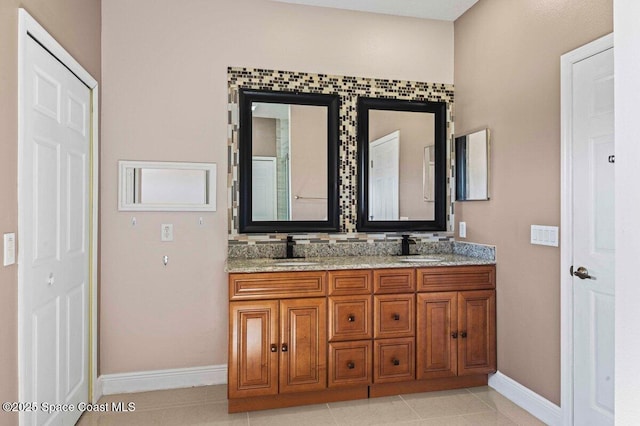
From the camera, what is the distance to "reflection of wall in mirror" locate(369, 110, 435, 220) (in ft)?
10.9

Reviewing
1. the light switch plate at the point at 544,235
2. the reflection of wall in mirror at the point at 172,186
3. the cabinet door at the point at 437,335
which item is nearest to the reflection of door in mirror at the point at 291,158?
the reflection of wall in mirror at the point at 172,186

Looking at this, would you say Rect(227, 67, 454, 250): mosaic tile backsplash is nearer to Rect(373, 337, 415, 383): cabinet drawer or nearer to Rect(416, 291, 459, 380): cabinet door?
Rect(416, 291, 459, 380): cabinet door

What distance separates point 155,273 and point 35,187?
3.85ft

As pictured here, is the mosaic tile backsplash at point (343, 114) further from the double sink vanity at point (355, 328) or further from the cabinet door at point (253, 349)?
the cabinet door at point (253, 349)

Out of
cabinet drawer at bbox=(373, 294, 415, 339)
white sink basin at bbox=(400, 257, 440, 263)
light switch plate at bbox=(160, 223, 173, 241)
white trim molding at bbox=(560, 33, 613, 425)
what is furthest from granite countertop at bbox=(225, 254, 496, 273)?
white trim molding at bbox=(560, 33, 613, 425)

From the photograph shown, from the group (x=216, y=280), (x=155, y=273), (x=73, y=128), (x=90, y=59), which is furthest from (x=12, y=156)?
(x=216, y=280)

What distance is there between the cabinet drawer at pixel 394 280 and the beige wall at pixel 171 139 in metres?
1.14

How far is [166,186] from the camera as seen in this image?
9.51 ft

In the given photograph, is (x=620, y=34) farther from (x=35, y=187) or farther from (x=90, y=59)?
(x=90, y=59)

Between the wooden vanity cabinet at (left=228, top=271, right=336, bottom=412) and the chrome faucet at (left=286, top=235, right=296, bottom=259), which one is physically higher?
the chrome faucet at (left=286, top=235, right=296, bottom=259)

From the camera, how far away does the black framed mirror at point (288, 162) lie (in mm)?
3025

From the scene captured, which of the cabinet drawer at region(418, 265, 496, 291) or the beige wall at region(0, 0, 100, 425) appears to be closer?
the beige wall at region(0, 0, 100, 425)

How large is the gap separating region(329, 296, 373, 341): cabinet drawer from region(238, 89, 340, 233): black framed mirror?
689 millimetres

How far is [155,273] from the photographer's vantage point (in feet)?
9.50
